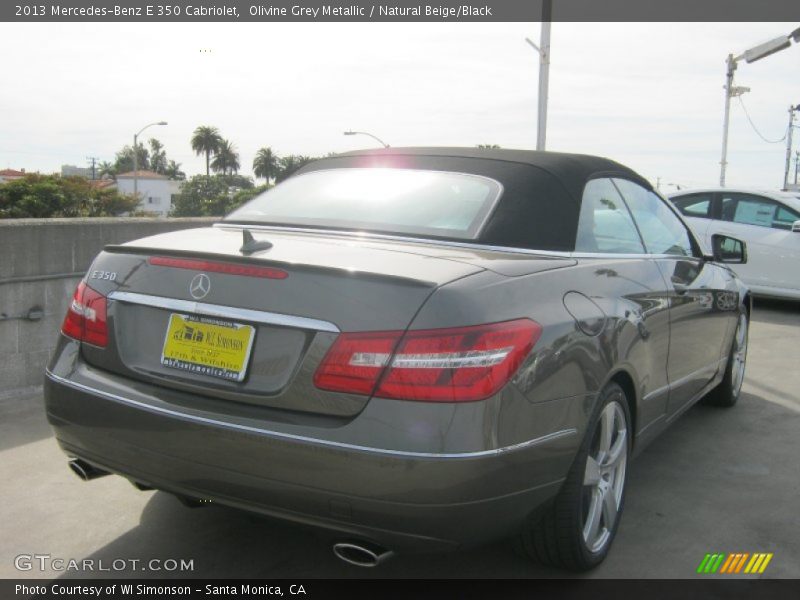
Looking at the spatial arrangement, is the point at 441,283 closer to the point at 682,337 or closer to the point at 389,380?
the point at 389,380

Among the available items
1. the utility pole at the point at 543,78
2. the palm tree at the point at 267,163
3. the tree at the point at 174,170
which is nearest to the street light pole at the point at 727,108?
the utility pole at the point at 543,78

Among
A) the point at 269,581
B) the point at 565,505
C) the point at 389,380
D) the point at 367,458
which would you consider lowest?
the point at 269,581

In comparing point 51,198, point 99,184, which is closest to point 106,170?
point 99,184

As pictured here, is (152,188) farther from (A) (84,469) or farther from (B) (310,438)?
(B) (310,438)

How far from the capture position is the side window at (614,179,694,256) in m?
4.03

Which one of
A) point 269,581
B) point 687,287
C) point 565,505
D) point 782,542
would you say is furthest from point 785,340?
point 269,581

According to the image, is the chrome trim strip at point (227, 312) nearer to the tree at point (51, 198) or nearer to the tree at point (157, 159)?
the tree at point (51, 198)

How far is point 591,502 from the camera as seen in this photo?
3121 mm

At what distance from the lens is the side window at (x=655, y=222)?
403 centimetres

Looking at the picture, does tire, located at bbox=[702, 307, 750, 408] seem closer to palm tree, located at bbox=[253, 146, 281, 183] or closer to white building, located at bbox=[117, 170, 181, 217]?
white building, located at bbox=[117, 170, 181, 217]

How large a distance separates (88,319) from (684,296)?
2.74m

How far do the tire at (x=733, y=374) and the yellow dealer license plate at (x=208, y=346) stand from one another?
12.1 ft

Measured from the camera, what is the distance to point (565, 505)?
2.86 m

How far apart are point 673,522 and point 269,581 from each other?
1.76 meters
